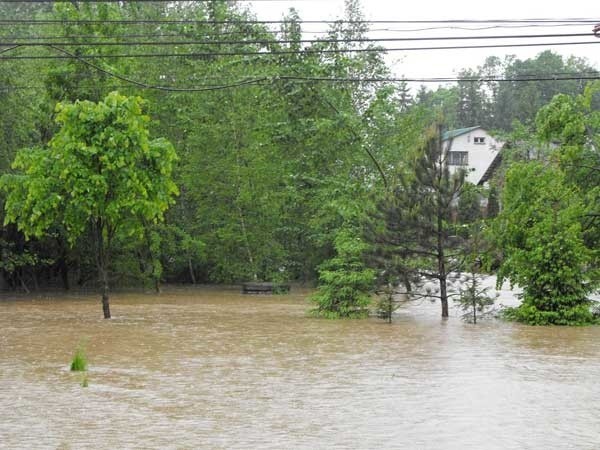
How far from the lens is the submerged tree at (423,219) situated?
80.7 ft

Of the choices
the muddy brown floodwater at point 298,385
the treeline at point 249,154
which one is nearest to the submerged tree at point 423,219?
the muddy brown floodwater at point 298,385

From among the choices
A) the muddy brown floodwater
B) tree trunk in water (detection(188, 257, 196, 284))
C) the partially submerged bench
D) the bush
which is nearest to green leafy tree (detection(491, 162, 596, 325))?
the bush

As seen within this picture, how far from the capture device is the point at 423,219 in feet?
81.0

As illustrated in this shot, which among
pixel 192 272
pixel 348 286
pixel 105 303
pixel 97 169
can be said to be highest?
pixel 97 169

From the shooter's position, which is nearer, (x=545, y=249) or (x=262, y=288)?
(x=545, y=249)

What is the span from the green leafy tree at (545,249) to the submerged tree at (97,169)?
9446mm

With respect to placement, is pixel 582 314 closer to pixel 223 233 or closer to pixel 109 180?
pixel 109 180

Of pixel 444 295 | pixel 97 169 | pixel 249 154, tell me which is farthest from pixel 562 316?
pixel 249 154

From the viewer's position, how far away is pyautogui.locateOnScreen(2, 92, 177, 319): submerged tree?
76.0 ft

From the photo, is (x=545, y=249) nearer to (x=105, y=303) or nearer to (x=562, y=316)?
(x=562, y=316)

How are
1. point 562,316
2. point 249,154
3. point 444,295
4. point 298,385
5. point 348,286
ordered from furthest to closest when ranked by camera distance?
point 249,154, point 444,295, point 348,286, point 562,316, point 298,385

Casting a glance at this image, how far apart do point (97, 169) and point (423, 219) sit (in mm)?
8754

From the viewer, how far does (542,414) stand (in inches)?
476

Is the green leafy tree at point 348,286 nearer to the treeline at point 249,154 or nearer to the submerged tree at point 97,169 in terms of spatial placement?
the submerged tree at point 97,169
